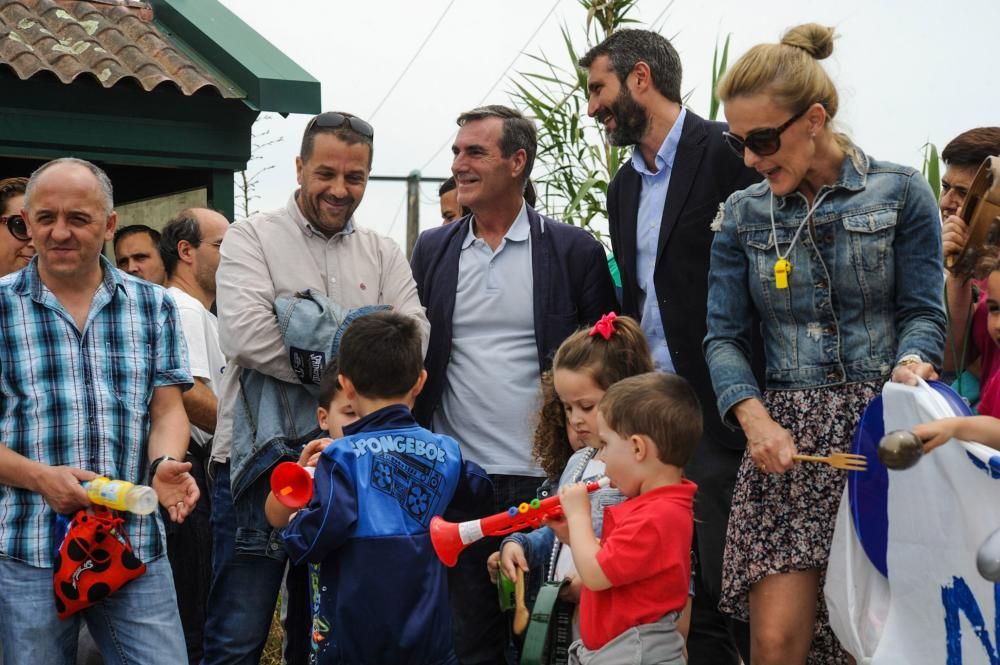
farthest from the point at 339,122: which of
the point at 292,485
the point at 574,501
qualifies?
the point at 574,501

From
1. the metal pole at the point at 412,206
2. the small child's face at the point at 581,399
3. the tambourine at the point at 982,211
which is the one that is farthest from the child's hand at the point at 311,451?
the metal pole at the point at 412,206

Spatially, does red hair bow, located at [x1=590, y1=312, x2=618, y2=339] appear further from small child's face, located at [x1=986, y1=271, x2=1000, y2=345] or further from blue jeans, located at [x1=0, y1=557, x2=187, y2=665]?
blue jeans, located at [x1=0, y1=557, x2=187, y2=665]

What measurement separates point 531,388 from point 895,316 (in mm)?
1568

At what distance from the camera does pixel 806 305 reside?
370cm

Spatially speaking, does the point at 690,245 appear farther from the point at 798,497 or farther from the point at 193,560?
the point at 193,560

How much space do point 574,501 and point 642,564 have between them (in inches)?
10.6

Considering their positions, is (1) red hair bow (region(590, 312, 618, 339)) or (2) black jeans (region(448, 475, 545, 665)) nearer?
(1) red hair bow (region(590, 312, 618, 339))

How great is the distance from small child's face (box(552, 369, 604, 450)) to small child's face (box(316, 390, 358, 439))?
69 centimetres

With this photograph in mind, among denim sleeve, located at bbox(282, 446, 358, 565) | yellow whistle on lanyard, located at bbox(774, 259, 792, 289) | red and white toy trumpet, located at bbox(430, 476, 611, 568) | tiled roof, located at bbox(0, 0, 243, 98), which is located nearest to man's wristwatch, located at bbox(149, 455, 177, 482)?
denim sleeve, located at bbox(282, 446, 358, 565)

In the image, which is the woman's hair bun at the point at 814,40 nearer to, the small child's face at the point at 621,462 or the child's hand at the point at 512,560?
the small child's face at the point at 621,462

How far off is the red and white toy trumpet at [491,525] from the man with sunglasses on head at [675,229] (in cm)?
88

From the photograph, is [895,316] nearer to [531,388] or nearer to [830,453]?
[830,453]

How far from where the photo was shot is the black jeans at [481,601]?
15.7 feet

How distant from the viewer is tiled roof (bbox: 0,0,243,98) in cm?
883
